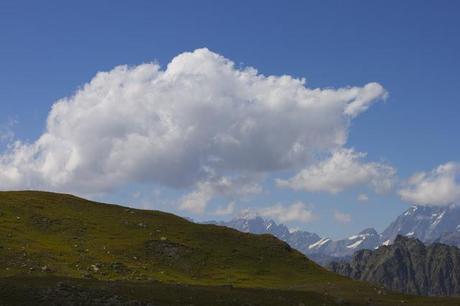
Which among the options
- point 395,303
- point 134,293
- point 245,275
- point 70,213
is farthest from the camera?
point 70,213

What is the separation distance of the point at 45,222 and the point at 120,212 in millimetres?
20964

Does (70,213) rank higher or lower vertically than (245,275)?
higher

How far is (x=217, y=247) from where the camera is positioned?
104250 mm

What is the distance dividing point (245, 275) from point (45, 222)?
36356mm

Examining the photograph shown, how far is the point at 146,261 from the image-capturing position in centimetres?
9206

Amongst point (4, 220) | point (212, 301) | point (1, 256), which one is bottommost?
point (212, 301)

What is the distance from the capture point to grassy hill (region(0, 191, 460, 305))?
193 ft

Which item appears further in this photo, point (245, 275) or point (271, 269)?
point (271, 269)

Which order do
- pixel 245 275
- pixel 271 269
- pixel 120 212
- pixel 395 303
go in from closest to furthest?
1. pixel 395 303
2. pixel 245 275
3. pixel 271 269
4. pixel 120 212

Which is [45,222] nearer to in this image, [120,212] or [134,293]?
[120,212]

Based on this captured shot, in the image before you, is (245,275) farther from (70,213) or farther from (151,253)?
(70,213)

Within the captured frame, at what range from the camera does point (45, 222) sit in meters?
101

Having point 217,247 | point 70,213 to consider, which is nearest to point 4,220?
point 70,213

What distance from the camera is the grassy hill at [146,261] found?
58.7 m
